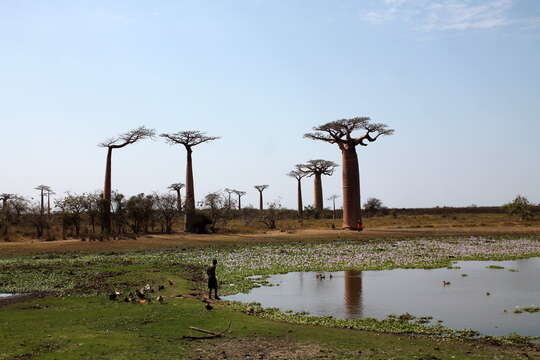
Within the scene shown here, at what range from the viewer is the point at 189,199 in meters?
49.1

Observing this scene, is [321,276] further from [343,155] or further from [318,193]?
[318,193]

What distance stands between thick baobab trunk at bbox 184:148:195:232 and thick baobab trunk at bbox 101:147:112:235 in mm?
6799

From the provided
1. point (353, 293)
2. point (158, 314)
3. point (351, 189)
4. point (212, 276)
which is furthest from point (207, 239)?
point (158, 314)

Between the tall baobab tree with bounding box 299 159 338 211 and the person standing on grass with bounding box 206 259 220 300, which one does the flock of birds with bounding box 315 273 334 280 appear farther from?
the tall baobab tree with bounding box 299 159 338 211

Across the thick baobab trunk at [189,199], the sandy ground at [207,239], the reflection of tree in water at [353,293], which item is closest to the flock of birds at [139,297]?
the reflection of tree in water at [353,293]

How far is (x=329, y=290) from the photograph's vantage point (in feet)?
→ 62.4

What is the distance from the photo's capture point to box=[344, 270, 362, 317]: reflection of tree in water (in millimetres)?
15163

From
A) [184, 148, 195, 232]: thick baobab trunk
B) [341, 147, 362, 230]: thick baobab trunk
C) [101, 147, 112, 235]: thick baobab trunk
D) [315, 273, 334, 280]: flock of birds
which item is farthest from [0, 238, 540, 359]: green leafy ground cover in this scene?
[341, 147, 362, 230]: thick baobab trunk

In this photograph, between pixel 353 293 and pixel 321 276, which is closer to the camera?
pixel 353 293

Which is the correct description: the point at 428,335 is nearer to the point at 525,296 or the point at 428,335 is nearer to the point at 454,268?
the point at 525,296

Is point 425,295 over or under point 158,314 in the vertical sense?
A: under

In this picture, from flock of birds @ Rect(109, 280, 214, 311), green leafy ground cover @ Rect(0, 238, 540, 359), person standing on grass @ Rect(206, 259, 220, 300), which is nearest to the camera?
green leafy ground cover @ Rect(0, 238, 540, 359)

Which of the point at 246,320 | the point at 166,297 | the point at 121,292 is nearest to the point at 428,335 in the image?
the point at 246,320

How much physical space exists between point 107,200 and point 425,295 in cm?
3402
